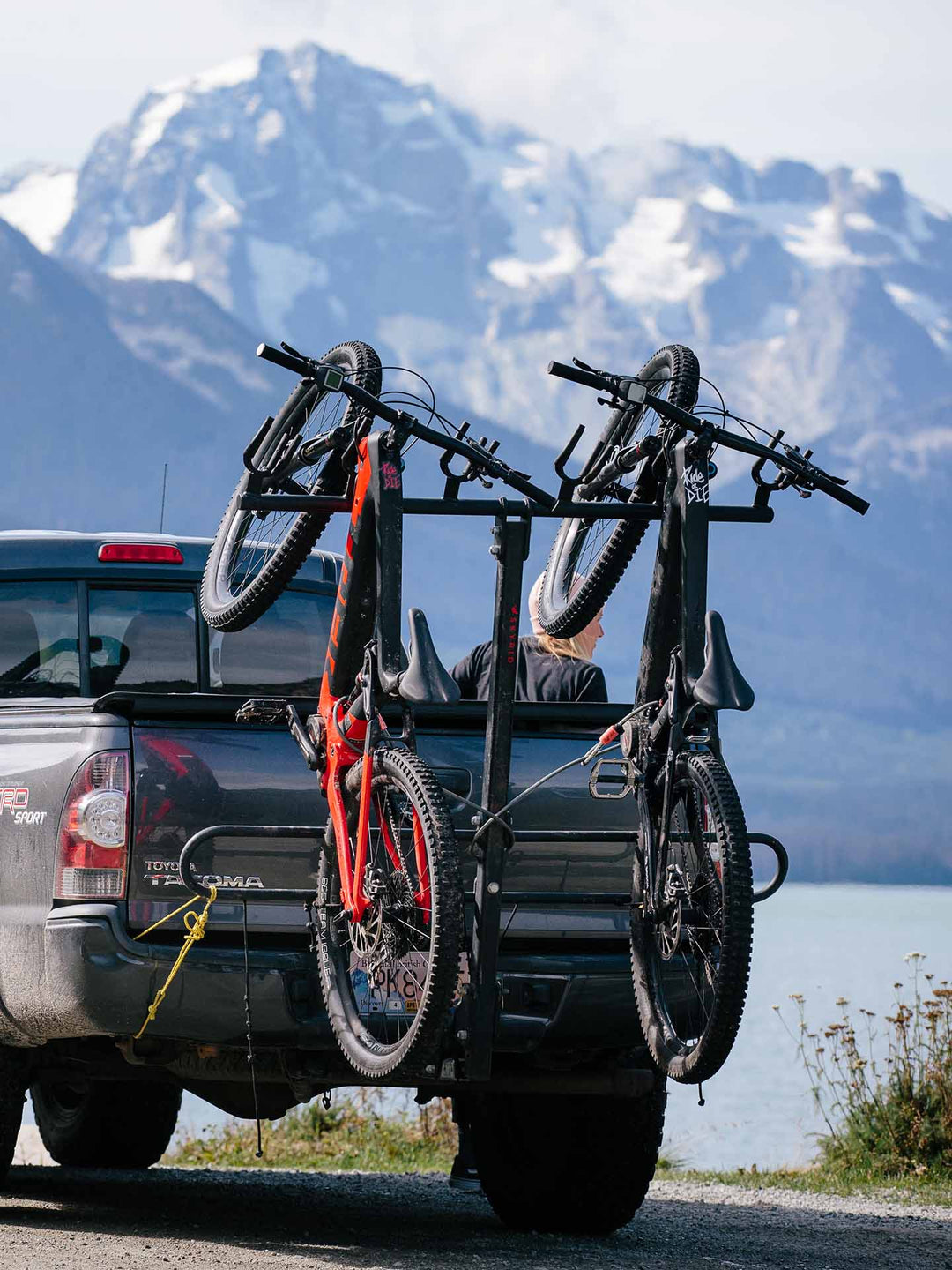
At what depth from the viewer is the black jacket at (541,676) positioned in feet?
26.3

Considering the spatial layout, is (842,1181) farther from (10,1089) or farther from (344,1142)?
(10,1089)

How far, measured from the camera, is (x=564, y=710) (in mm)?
6602

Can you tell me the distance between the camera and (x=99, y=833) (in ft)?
19.7

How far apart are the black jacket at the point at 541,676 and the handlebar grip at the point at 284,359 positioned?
2.00 meters

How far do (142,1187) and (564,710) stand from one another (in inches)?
125

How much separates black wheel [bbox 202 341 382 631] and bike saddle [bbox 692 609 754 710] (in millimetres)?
1299

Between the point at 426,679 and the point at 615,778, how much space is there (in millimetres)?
911

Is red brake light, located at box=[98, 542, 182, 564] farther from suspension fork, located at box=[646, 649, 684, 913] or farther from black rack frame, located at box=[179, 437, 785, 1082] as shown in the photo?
suspension fork, located at box=[646, 649, 684, 913]

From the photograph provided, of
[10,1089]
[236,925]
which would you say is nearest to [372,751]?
[236,925]

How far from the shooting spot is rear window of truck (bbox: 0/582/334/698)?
25.3 feet

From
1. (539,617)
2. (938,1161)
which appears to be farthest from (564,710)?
(938,1161)

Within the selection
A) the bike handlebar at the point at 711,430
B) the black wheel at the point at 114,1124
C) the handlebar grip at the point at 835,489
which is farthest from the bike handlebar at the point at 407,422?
the black wheel at the point at 114,1124

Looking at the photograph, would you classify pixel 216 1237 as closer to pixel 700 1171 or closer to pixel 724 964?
pixel 724 964

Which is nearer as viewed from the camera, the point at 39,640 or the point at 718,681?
the point at 718,681
